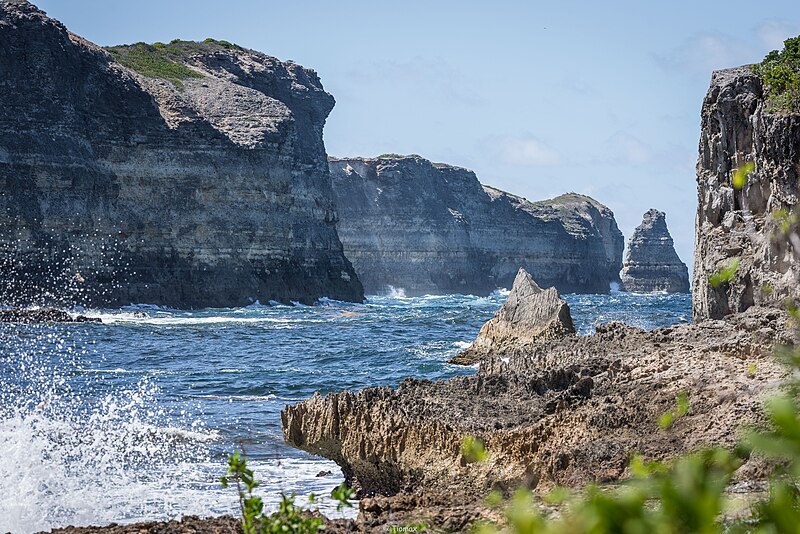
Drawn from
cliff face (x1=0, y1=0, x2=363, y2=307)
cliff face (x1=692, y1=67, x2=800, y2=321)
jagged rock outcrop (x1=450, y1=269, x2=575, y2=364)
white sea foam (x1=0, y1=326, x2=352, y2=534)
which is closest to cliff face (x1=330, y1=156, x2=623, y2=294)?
cliff face (x1=0, y1=0, x2=363, y2=307)

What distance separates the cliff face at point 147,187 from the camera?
2002 inches

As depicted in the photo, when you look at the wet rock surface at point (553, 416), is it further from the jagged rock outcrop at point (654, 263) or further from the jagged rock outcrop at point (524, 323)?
the jagged rock outcrop at point (654, 263)

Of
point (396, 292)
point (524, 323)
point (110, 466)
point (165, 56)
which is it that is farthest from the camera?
point (396, 292)

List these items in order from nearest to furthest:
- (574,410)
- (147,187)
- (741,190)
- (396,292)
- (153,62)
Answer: (574,410) < (741,190) < (147,187) < (153,62) < (396,292)

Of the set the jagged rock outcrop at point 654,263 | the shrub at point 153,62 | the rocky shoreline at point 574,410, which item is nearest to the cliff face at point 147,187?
the shrub at point 153,62

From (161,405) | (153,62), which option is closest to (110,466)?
(161,405)

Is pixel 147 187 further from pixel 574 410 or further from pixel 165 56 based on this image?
pixel 574 410

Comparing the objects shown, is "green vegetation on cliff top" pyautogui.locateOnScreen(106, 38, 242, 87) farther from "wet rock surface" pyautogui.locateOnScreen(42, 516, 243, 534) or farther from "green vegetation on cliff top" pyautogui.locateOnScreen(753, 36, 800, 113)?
"wet rock surface" pyautogui.locateOnScreen(42, 516, 243, 534)

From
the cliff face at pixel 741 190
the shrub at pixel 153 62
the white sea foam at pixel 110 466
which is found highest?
the shrub at pixel 153 62

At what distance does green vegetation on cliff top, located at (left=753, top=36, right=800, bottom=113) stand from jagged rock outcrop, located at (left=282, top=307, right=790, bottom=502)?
4.62 m

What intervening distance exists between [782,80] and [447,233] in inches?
3961

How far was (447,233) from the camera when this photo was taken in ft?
382

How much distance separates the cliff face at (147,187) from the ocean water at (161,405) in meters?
14.4

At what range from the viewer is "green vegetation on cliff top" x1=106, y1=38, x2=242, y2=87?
2753 inches
